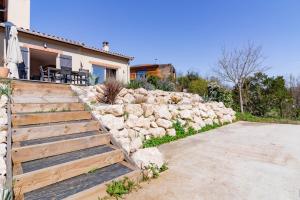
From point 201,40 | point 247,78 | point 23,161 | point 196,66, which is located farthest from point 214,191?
point 196,66

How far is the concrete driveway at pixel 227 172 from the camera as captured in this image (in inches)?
109

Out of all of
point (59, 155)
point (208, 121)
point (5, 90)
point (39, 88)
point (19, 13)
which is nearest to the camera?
point (59, 155)

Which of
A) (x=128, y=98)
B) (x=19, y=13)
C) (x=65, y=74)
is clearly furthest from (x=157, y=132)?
(x=19, y=13)

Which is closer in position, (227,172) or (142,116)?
(227,172)

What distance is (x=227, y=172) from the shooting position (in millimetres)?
3521

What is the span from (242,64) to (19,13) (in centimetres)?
1450

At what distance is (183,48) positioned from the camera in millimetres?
19062

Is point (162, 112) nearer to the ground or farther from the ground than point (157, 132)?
farther from the ground

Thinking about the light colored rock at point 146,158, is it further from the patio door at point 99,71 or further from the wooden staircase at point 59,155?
the patio door at point 99,71

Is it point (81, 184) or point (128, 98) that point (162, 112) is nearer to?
point (128, 98)

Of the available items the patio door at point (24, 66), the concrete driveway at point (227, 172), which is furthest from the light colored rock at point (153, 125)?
the patio door at point (24, 66)

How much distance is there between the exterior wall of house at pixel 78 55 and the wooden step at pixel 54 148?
4.74 meters

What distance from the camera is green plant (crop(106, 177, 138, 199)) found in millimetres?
2680

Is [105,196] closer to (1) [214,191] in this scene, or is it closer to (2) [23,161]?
(2) [23,161]
